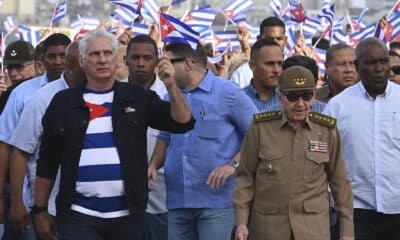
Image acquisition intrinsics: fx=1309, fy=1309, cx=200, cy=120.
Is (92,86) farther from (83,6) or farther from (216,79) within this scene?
(83,6)

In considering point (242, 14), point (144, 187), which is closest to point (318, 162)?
point (144, 187)

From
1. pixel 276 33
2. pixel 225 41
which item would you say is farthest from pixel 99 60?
pixel 225 41

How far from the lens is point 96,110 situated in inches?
315

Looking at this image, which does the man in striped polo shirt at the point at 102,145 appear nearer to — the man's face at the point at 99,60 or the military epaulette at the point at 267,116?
the man's face at the point at 99,60

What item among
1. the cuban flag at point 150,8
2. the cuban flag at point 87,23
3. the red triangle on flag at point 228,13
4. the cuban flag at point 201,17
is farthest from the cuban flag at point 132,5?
the cuban flag at point 87,23

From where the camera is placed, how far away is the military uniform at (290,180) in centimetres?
818

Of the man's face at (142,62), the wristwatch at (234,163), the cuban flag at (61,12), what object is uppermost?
the cuban flag at (61,12)

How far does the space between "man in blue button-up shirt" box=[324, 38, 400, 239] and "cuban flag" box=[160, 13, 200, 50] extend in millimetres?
1168

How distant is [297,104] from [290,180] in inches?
18.8

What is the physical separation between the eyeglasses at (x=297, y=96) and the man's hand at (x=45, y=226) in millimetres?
1682

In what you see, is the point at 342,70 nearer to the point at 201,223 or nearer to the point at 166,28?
the point at 166,28

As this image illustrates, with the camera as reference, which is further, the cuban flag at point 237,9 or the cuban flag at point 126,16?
the cuban flag at point 237,9

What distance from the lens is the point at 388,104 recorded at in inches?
377

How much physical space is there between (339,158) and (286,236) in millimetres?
615
